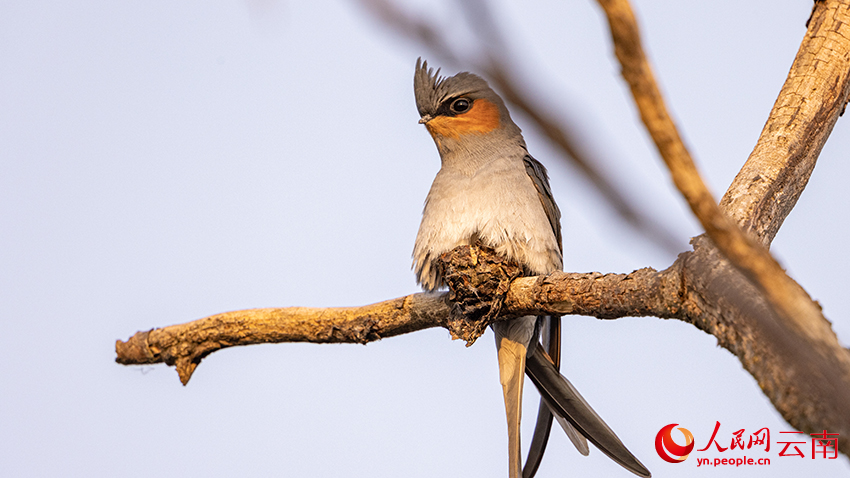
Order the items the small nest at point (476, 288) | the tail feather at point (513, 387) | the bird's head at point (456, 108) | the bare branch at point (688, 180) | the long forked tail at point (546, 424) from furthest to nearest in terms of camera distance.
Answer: the bird's head at point (456, 108)
the long forked tail at point (546, 424)
the tail feather at point (513, 387)
the small nest at point (476, 288)
the bare branch at point (688, 180)

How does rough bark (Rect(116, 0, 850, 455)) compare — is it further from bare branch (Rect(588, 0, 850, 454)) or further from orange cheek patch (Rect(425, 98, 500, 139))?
orange cheek patch (Rect(425, 98, 500, 139))

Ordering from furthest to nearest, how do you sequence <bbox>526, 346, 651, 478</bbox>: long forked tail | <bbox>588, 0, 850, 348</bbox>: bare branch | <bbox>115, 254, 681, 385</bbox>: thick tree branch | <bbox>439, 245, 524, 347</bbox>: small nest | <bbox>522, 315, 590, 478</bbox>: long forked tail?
<bbox>522, 315, 590, 478</bbox>: long forked tail
<bbox>439, 245, 524, 347</bbox>: small nest
<bbox>526, 346, 651, 478</bbox>: long forked tail
<bbox>115, 254, 681, 385</bbox>: thick tree branch
<bbox>588, 0, 850, 348</bbox>: bare branch

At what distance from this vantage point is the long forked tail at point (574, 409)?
11.3ft

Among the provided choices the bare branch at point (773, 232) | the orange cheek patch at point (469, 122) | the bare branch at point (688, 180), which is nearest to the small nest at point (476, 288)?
the bare branch at point (773, 232)

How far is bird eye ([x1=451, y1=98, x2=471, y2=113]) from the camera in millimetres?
4688

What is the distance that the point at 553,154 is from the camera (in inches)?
15.1

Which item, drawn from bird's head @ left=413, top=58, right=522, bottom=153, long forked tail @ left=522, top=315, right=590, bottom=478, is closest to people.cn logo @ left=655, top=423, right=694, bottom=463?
long forked tail @ left=522, top=315, right=590, bottom=478

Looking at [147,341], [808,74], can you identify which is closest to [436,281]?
[147,341]

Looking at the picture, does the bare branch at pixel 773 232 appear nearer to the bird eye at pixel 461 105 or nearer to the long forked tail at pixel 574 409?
the long forked tail at pixel 574 409

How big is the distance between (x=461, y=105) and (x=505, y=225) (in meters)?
1.15

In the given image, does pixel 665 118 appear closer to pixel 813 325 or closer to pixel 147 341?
pixel 813 325

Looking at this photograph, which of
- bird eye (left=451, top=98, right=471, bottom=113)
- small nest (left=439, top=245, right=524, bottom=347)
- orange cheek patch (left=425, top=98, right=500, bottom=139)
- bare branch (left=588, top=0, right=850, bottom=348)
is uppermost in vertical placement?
bird eye (left=451, top=98, right=471, bottom=113)

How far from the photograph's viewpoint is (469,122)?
4.65 metres

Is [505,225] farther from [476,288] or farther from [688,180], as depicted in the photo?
[688,180]
